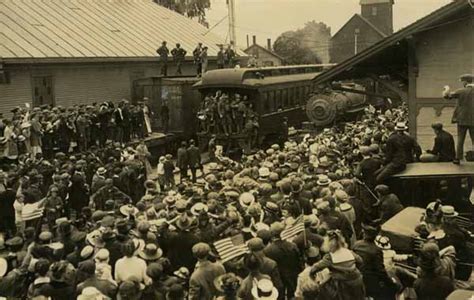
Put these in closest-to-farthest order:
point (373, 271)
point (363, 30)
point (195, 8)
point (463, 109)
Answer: point (373, 271), point (463, 109), point (195, 8), point (363, 30)

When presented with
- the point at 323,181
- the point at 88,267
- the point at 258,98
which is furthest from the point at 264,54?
the point at 88,267

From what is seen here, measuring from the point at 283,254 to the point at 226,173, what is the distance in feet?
15.6

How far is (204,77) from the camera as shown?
75.7 ft

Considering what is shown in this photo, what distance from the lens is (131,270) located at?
670 cm

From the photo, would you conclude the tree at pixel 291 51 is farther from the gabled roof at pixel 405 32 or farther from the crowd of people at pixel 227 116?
the gabled roof at pixel 405 32

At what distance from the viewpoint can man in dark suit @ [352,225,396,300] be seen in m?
6.79

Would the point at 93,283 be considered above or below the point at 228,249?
below

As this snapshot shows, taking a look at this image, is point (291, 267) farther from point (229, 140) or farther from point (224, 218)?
point (229, 140)

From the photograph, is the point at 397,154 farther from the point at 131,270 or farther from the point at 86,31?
the point at 86,31

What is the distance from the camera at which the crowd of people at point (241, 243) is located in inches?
244

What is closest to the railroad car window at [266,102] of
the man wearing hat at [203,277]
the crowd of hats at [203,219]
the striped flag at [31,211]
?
the crowd of hats at [203,219]

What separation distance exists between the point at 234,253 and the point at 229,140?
14017mm

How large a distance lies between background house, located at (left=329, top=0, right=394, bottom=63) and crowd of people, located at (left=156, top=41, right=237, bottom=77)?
121 ft

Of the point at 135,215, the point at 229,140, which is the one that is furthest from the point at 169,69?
the point at 135,215
